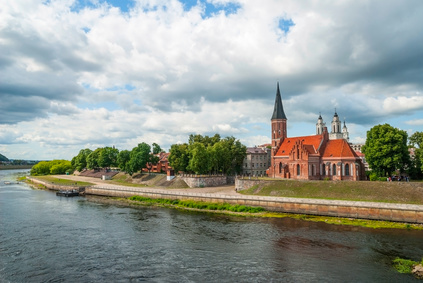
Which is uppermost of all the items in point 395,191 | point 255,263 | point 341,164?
point 341,164

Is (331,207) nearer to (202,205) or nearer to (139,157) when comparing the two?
(202,205)

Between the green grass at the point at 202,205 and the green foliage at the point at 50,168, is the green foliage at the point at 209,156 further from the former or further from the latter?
the green foliage at the point at 50,168

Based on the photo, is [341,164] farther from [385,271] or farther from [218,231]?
[385,271]

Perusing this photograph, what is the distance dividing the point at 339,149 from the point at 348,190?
67.0 ft

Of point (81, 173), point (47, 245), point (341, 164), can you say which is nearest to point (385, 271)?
point (47, 245)

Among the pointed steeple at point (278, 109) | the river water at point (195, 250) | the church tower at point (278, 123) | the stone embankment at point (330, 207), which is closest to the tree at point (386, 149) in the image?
the stone embankment at point (330, 207)

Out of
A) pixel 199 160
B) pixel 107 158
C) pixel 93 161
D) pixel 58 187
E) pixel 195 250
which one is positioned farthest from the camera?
pixel 93 161

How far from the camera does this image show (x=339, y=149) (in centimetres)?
7238

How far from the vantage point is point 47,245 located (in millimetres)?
32969

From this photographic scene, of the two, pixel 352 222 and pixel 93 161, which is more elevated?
pixel 93 161

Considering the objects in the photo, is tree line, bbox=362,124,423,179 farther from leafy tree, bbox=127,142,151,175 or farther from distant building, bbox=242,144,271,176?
leafy tree, bbox=127,142,151,175

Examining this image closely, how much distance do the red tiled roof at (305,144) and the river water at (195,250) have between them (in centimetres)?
3575

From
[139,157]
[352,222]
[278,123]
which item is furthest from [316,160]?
[139,157]

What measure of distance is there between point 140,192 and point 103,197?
37.6 feet
